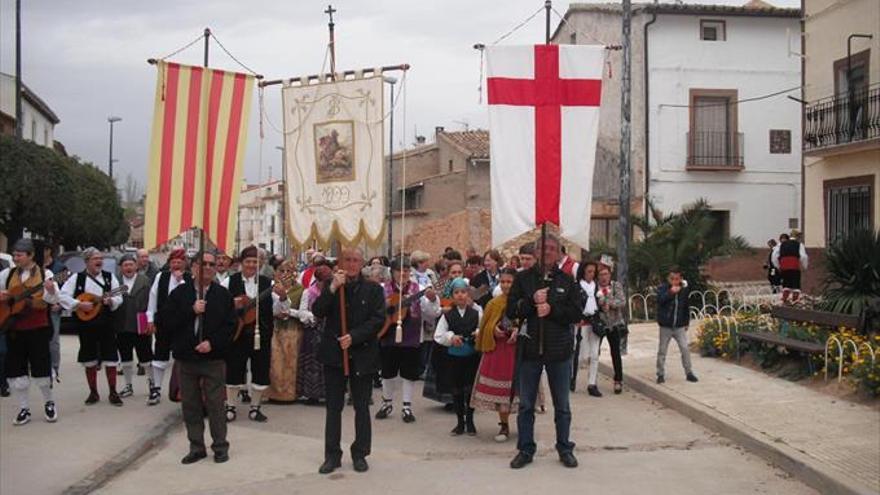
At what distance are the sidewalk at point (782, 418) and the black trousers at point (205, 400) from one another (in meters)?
4.84

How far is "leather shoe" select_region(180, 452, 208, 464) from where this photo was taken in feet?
25.9

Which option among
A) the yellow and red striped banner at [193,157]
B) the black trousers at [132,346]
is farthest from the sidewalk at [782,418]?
the black trousers at [132,346]

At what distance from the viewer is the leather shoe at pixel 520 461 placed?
7719 millimetres

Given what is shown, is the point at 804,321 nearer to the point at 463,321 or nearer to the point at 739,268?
the point at 463,321

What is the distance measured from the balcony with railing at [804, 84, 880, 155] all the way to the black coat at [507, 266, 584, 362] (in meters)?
13.6

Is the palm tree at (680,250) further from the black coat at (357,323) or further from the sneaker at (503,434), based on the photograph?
the black coat at (357,323)

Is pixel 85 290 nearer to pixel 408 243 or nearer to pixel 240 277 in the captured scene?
pixel 240 277

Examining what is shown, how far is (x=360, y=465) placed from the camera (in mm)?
7621

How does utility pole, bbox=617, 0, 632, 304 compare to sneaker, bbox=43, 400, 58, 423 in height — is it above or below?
above

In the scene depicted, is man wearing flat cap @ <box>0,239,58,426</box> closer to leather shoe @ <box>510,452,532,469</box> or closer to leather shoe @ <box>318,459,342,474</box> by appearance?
leather shoe @ <box>318,459,342,474</box>

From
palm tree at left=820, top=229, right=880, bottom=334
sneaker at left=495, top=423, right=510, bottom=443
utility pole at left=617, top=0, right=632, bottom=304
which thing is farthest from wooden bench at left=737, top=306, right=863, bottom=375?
sneaker at left=495, top=423, right=510, bottom=443

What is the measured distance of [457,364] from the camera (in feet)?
30.9

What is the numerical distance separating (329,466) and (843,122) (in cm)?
1659

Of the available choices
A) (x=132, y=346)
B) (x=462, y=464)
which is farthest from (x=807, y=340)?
(x=132, y=346)
